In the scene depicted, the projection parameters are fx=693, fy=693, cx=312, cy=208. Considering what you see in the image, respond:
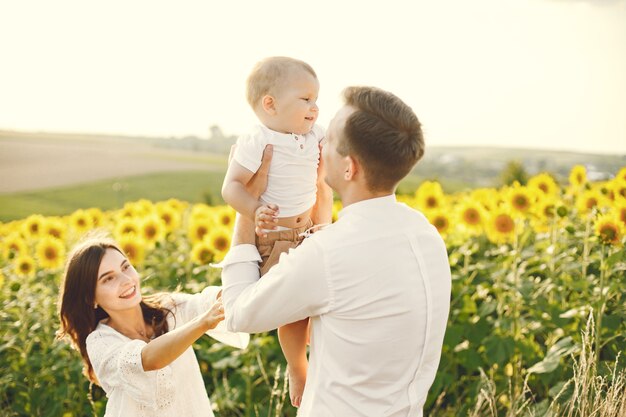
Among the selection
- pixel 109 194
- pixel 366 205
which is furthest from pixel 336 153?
pixel 109 194

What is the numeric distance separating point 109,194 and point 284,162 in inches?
1147

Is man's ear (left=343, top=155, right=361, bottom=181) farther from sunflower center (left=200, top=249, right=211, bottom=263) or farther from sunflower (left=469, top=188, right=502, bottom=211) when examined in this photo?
sunflower (left=469, top=188, right=502, bottom=211)

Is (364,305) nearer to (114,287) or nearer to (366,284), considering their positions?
(366,284)

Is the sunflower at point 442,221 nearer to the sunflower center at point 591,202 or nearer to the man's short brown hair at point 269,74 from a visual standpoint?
the sunflower center at point 591,202

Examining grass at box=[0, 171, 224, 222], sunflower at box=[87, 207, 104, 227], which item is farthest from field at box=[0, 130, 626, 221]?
sunflower at box=[87, 207, 104, 227]

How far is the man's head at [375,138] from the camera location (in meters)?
2.26

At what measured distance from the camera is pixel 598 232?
472 centimetres

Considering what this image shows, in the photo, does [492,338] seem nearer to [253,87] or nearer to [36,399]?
[253,87]

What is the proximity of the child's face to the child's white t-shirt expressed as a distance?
55 mm

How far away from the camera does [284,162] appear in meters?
2.95

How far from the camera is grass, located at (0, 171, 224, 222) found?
2675 centimetres

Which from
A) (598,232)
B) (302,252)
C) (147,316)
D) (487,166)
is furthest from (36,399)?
(487,166)

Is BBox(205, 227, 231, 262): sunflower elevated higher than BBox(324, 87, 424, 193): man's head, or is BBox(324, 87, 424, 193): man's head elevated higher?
BBox(324, 87, 424, 193): man's head

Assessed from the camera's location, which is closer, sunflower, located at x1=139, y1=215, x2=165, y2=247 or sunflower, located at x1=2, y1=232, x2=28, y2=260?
sunflower, located at x1=139, y1=215, x2=165, y2=247
